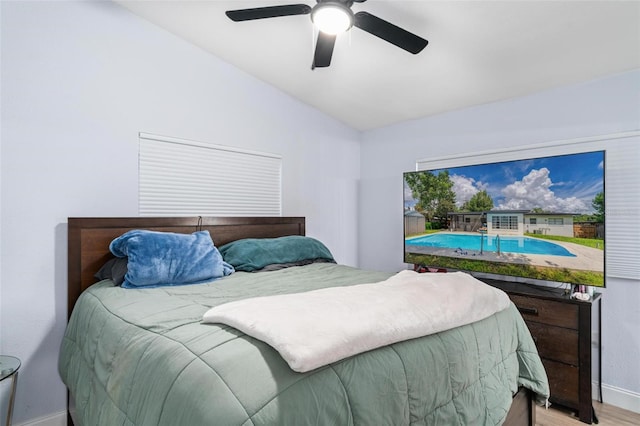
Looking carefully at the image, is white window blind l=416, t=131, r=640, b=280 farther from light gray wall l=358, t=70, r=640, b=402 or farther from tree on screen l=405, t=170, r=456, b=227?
tree on screen l=405, t=170, r=456, b=227

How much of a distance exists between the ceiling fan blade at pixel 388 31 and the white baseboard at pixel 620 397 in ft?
8.80

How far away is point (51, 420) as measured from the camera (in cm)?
207

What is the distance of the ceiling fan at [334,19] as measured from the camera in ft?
5.42

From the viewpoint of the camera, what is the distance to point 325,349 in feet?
2.89

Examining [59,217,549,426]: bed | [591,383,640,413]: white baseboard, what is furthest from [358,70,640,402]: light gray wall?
[59,217,549,426]: bed

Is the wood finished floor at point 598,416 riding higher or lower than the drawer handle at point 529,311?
lower

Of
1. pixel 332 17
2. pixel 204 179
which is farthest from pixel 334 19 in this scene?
pixel 204 179

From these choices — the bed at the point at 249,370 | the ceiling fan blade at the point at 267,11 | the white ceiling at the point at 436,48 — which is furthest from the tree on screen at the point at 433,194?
the ceiling fan blade at the point at 267,11

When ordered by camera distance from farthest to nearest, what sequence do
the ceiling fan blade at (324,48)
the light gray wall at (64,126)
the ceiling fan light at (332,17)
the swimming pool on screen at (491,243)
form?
the swimming pool on screen at (491,243) < the light gray wall at (64,126) < the ceiling fan blade at (324,48) < the ceiling fan light at (332,17)

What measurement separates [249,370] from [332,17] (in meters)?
1.62

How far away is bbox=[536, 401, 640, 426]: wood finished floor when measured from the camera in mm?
2137

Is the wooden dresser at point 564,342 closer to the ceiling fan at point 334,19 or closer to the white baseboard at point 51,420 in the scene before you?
the ceiling fan at point 334,19

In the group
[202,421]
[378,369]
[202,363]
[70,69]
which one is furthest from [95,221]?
[378,369]

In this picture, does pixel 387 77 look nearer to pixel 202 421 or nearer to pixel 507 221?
pixel 507 221
